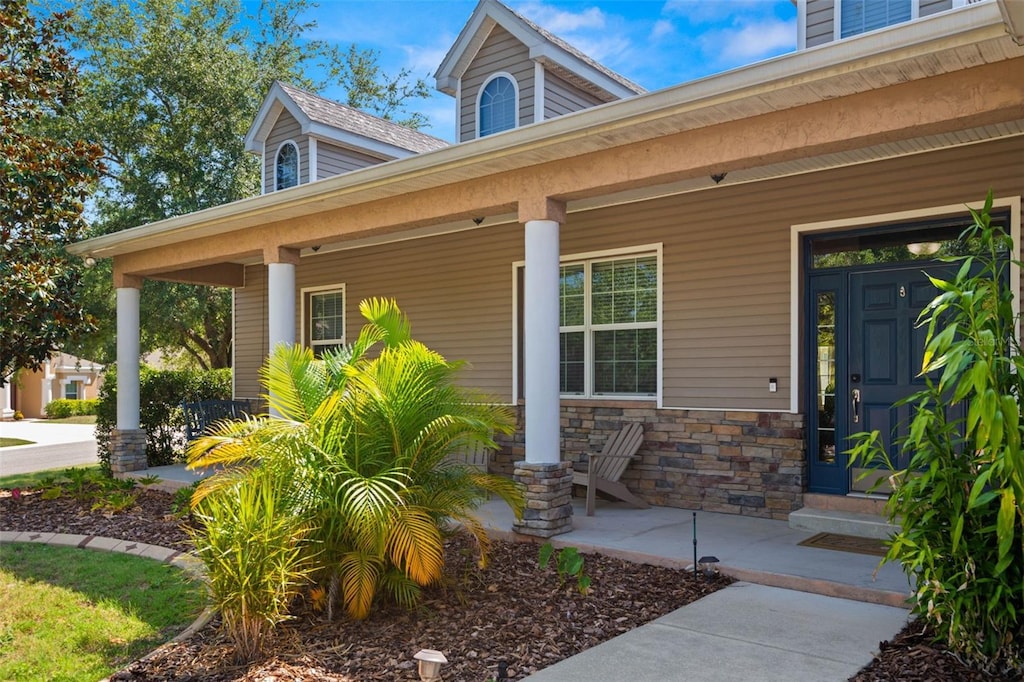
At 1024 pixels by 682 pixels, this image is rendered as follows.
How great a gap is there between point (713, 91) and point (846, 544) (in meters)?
3.33

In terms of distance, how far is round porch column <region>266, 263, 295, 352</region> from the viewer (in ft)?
26.7

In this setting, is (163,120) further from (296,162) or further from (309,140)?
(309,140)

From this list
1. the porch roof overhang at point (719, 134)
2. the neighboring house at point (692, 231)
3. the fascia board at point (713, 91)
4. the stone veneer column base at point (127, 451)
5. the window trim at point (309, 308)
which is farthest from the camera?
the window trim at point (309, 308)

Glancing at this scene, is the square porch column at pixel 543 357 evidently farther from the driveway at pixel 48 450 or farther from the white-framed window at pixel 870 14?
the driveway at pixel 48 450

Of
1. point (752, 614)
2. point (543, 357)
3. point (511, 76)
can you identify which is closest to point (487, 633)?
point (752, 614)

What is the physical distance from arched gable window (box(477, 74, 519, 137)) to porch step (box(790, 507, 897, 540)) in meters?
5.40

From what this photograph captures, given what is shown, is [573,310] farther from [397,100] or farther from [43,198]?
[397,100]

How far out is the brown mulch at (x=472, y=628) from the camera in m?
3.86

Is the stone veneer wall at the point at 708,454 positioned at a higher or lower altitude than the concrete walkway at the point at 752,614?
higher

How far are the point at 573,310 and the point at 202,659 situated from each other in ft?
16.8

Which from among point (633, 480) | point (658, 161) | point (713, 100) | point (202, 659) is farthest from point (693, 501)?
point (202, 659)

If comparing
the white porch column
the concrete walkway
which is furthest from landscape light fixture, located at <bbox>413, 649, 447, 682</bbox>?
the white porch column

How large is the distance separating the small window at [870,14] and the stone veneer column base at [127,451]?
9.10m

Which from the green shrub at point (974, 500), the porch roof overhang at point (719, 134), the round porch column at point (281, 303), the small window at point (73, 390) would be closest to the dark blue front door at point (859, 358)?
the porch roof overhang at point (719, 134)
